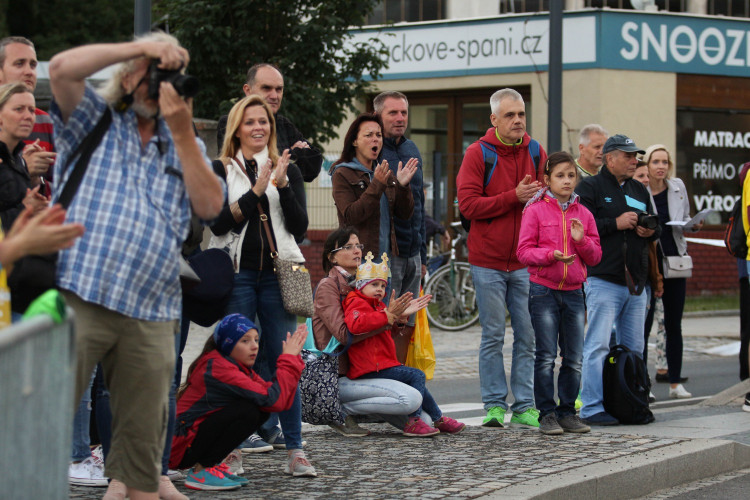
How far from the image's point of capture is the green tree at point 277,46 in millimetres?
15391

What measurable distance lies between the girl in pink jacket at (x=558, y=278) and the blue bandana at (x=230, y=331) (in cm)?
232

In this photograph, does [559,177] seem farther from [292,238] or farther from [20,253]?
[20,253]

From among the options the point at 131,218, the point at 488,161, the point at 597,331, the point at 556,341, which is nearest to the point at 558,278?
the point at 556,341

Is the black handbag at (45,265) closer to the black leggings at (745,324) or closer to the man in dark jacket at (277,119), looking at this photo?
the man in dark jacket at (277,119)

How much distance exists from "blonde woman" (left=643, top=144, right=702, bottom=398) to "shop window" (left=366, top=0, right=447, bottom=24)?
13028 millimetres

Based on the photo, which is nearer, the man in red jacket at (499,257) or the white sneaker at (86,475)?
the white sneaker at (86,475)

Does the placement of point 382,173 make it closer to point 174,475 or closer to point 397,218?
point 397,218

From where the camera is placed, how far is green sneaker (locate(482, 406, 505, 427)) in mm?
7652

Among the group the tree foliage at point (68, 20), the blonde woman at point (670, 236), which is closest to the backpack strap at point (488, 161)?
the blonde woman at point (670, 236)

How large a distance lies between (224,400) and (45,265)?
1476 millimetres

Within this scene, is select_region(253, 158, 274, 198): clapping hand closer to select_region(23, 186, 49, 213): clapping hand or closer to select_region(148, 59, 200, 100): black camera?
select_region(23, 186, 49, 213): clapping hand

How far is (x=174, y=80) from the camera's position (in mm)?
4039

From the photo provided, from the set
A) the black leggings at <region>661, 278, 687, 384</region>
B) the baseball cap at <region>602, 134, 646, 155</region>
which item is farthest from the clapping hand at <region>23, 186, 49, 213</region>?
the black leggings at <region>661, 278, 687, 384</region>

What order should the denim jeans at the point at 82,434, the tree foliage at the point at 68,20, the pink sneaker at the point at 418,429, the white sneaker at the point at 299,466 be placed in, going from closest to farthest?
the denim jeans at the point at 82,434
the white sneaker at the point at 299,466
the pink sneaker at the point at 418,429
the tree foliage at the point at 68,20
